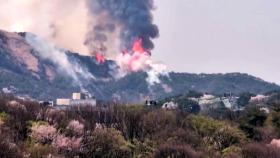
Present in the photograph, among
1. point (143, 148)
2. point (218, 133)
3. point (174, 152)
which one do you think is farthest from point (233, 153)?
point (218, 133)

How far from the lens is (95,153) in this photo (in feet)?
212

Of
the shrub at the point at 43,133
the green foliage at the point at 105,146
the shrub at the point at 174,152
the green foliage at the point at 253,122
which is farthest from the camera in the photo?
the green foliage at the point at 253,122

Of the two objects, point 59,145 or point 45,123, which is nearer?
point 59,145

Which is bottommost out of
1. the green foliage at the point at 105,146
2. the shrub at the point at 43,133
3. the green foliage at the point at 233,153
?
the green foliage at the point at 233,153

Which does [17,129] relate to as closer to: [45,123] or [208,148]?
[45,123]

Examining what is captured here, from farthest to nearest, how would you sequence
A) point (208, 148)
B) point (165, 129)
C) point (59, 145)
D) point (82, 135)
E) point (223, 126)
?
point (223, 126) < point (165, 129) < point (208, 148) < point (82, 135) < point (59, 145)

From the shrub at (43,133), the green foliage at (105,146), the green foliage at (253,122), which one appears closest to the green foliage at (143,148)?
the green foliage at (105,146)

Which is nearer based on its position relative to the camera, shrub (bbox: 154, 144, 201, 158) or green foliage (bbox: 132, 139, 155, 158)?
shrub (bbox: 154, 144, 201, 158)

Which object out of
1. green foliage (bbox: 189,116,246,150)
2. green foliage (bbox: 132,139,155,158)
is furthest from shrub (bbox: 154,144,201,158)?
green foliage (bbox: 189,116,246,150)

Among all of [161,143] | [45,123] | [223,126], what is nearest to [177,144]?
[161,143]

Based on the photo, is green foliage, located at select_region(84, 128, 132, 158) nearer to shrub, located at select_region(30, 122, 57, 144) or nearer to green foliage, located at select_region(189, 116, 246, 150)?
shrub, located at select_region(30, 122, 57, 144)

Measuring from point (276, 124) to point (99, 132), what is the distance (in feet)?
155

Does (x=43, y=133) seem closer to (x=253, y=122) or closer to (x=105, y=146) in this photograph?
(x=105, y=146)

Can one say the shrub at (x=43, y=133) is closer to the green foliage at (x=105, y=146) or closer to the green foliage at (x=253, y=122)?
the green foliage at (x=105, y=146)
